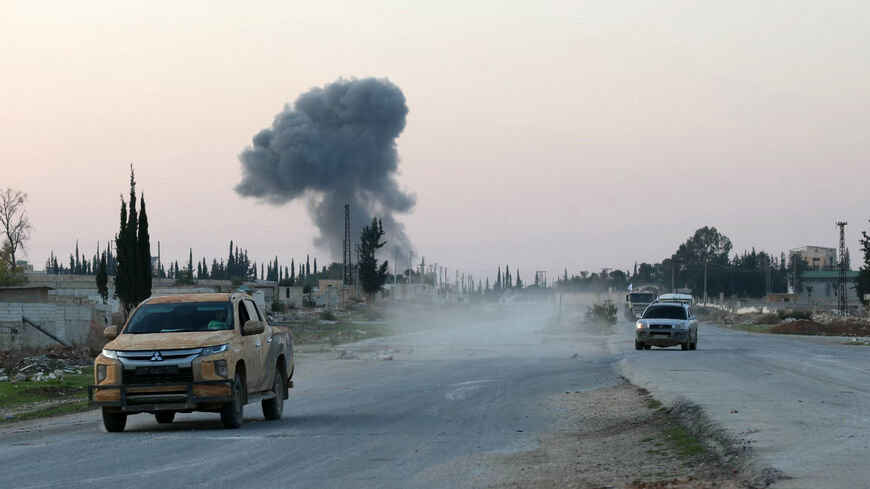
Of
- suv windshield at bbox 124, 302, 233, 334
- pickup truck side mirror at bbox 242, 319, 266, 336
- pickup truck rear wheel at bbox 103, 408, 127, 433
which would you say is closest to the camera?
pickup truck rear wheel at bbox 103, 408, 127, 433

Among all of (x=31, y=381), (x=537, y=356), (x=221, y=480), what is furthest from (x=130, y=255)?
(x=221, y=480)

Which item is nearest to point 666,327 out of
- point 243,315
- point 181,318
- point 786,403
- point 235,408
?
point 786,403

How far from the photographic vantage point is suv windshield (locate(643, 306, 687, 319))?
41500 millimetres

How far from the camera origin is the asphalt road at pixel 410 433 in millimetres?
10508

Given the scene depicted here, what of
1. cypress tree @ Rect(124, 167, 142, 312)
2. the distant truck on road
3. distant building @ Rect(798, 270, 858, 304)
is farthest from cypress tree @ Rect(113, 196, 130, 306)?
distant building @ Rect(798, 270, 858, 304)

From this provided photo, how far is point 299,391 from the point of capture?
25.2 metres

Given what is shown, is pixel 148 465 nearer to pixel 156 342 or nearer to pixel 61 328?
pixel 156 342

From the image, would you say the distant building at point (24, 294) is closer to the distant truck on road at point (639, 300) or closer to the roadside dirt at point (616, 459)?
the distant truck on road at point (639, 300)

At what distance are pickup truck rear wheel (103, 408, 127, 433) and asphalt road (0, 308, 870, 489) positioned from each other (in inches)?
10.9

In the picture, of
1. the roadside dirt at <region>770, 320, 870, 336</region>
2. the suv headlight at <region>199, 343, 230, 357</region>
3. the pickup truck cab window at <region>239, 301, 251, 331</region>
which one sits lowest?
the roadside dirt at <region>770, 320, 870, 336</region>

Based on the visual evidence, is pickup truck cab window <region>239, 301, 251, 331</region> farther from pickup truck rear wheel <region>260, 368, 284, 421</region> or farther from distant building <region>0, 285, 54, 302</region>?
distant building <region>0, 285, 54, 302</region>

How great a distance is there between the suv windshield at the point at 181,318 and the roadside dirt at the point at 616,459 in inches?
188

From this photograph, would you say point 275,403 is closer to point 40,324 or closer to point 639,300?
point 40,324

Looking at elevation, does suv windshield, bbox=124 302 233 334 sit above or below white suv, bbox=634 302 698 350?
above
